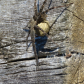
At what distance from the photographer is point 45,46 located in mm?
1104

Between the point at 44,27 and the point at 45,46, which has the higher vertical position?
the point at 44,27

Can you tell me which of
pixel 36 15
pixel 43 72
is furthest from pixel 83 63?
pixel 36 15

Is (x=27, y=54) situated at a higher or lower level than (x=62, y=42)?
lower

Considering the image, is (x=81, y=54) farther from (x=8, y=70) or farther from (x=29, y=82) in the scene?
(x=8, y=70)

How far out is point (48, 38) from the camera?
43.0 inches

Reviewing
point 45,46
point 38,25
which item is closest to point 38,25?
point 38,25

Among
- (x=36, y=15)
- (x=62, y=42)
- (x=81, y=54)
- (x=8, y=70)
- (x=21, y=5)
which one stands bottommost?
(x=8, y=70)

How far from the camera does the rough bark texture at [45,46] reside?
107 centimetres

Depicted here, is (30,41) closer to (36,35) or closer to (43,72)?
(36,35)

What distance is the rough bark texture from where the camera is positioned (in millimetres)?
1067

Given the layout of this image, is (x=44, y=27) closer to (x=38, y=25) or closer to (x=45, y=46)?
(x=38, y=25)

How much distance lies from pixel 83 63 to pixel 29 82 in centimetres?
54

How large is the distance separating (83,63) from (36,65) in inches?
17.0

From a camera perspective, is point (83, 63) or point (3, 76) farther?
point (3, 76)
